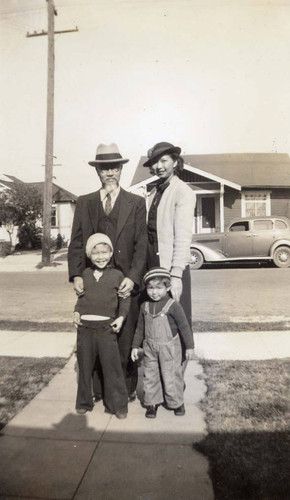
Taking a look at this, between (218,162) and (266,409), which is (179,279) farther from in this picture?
(218,162)

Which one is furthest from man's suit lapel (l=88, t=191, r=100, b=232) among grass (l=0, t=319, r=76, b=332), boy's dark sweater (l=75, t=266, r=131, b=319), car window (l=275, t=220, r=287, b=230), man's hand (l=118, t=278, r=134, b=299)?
car window (l=275, t=220, r=287, b=230)

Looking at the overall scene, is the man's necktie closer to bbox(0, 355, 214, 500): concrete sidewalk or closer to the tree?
bbox(0, 355, 214, 500): concrete sidewalk

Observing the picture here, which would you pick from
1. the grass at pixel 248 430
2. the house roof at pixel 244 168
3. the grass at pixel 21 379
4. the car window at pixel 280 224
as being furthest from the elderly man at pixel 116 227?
the house roof at pixel 244 168

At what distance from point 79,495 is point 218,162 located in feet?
74.4

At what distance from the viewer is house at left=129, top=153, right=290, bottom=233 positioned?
65.7 ft

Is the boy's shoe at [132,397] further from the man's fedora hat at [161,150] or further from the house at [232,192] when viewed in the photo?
the house at [232,192]

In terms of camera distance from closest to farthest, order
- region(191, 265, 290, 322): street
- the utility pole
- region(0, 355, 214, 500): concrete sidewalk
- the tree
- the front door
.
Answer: region(0, 355, 214, 500): concrete sidewalk → region(191, 265, 290, 322): street → the utility pole → the front door → the tree

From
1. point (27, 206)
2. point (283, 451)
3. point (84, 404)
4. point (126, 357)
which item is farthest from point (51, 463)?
point (27, 206)

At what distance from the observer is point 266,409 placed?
10.9ft

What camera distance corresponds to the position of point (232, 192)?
20.9 metres

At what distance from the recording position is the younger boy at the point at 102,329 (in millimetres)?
3268

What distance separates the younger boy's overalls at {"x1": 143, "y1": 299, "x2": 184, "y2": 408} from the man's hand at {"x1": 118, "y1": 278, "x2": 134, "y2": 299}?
25 centimetres

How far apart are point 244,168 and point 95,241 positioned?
2045cm

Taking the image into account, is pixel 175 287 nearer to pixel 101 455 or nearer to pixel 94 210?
pixel 94 210
